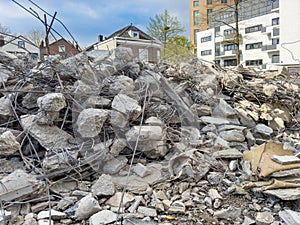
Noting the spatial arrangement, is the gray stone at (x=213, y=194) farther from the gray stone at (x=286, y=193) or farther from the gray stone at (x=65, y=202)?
the gray stone at (x=65, y=202)

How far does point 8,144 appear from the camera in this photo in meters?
1.87

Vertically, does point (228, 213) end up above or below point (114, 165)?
below

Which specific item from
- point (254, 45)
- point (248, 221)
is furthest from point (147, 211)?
point (254, 45)

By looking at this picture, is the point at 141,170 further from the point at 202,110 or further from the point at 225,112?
the point at 225,112

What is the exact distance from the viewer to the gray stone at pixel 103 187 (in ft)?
5.68

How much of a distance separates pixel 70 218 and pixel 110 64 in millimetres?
1920

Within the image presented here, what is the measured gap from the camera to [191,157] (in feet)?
6.78

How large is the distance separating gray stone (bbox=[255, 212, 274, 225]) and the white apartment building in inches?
692

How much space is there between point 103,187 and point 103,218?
10.0 inches

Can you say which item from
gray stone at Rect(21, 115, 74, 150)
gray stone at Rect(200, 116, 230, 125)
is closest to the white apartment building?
gray stone at Rect(200, 116, 230, 125)

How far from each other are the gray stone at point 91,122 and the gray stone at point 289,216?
138 cm

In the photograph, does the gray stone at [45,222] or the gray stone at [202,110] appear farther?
the gray stone at [202,110]

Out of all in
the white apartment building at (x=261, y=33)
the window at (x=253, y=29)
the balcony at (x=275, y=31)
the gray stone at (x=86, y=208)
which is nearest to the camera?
the gray stone at (x=86, y=208)

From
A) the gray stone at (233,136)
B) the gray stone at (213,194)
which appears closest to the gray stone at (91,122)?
the gray stone at (213,194)
